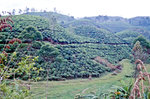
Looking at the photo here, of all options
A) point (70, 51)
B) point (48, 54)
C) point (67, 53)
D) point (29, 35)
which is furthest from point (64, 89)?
point (70, 51)

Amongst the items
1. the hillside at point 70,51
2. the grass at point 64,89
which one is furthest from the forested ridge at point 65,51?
the grass at point 64,89

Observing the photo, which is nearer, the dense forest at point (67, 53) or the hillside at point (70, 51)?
the dense forest at point (67, 53)

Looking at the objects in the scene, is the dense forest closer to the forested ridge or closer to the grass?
the forested ridge

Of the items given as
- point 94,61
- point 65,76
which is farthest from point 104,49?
point 65,76

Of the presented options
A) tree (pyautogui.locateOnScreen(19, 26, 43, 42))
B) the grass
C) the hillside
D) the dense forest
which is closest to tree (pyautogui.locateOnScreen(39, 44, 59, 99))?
the dense forest

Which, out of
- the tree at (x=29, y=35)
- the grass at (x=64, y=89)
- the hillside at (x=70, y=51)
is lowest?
the grass at (x=64, y=89)

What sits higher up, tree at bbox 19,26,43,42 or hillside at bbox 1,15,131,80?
tree at bbox 19,26,43,42

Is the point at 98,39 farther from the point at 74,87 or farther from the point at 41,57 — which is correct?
the point at 74,87

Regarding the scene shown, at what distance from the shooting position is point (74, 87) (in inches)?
513

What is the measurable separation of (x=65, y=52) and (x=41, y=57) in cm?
415

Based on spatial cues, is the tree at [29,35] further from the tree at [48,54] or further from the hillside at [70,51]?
the tree at [48,54]

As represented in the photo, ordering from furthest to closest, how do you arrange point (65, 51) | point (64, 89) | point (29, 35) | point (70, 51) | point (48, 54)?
point (70, 51) < point (65, 51) < point (29, 35) < point (48, 54) < point (64, 89)

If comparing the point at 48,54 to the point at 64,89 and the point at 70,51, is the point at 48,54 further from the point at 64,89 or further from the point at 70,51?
the point at 64,89

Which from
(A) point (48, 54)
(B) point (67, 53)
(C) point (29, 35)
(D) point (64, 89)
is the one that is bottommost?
(D) point (64, 89)
